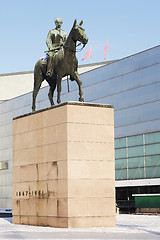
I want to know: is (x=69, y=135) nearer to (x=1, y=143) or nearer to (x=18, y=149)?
(x=18, y=149)

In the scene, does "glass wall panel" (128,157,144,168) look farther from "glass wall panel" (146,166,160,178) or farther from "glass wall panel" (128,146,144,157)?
"glass wall panel" (146,166,160,178)

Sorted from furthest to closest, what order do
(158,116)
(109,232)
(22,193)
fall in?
(158,116) → (22,193) → (109,232)

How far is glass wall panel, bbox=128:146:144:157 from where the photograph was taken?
52.5 meters

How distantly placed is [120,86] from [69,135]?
30.4m

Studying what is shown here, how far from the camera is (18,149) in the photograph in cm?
3009

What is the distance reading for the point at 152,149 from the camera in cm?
5112

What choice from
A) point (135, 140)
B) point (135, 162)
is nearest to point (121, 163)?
point (135, 162)

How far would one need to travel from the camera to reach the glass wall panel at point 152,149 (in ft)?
166

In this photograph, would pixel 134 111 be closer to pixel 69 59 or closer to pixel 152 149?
pixel 152 149

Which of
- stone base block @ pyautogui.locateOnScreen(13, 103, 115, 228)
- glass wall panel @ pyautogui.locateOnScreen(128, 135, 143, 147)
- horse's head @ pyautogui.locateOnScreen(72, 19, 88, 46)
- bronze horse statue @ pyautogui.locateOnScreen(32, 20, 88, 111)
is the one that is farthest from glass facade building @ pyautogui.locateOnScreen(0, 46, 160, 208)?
horse's head @ pyautogui.locateOnScreen(72, 19, 88, 46)

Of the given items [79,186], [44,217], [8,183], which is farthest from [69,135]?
[8,183]

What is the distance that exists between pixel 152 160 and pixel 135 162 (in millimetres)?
2686

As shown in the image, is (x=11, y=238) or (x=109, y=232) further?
(x=109, y=232)

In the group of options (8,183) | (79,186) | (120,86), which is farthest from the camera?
(8,183)
